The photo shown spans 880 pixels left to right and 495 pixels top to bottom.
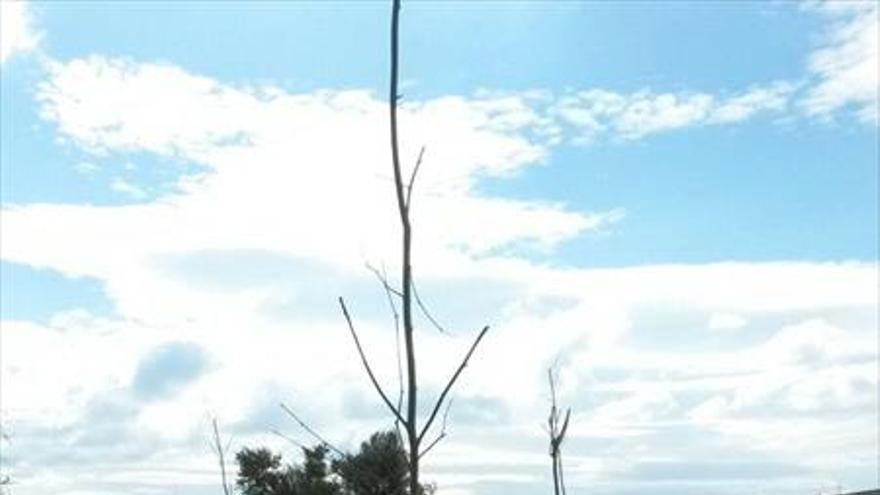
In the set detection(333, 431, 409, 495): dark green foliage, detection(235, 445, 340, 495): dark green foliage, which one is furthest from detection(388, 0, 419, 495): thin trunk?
detection(235, 445, 340, 495): dark green foliage

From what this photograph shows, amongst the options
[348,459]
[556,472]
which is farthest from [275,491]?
[348,459]

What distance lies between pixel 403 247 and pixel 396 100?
49 cm

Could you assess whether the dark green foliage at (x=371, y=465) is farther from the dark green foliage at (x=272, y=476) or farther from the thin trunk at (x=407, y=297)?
the dark green foliage at (x=272, y=476)

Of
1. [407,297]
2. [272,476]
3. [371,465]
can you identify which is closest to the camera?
[407,297]

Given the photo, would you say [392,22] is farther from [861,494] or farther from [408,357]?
[861,494]

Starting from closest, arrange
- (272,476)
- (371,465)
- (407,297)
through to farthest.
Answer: (407,297) < (371,465) < (272,476)

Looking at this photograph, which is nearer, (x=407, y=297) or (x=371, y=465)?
(x=407, y=297)

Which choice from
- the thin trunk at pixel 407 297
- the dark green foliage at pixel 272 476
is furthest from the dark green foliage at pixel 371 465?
the dark green foliage at pixel 272 476

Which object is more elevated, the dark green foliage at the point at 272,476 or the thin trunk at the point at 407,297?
the dark green foliage at the point at 272,476

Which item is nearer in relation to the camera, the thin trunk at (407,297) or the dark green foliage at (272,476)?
the thin trunk at (407,297)

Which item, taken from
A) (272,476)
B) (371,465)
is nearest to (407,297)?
(371,465)

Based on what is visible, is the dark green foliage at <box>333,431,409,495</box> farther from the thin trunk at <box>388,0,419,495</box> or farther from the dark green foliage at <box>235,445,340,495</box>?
the dark green foliage at <box>235,445,340,495</box>

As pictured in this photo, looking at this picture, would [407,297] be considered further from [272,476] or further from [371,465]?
[272,476]

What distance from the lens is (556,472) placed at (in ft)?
59.5
